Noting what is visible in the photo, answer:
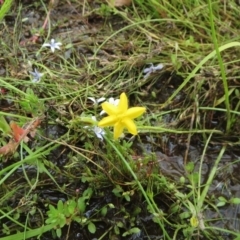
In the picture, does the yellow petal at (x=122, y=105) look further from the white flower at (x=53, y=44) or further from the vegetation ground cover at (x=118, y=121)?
the white flower at (x=53, y=44)

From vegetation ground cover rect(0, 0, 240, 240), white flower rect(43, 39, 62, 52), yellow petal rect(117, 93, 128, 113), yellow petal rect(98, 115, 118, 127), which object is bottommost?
vegetation ground cover rect(0, 0, 240, 240)

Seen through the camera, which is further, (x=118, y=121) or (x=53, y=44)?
(x=53, y=44)

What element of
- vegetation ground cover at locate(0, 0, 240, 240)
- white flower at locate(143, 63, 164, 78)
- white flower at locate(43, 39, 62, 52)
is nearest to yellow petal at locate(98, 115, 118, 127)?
vegetation ground cover at locate(0, 0, 240, 240)

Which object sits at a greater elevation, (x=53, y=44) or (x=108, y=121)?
(x=108, y=121)

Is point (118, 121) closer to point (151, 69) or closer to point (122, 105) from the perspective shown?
point (122, 105)

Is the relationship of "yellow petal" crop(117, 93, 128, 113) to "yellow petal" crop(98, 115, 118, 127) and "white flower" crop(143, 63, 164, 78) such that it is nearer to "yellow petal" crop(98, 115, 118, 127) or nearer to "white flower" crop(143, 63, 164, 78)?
"yellow petal" crop(98, 115, 118, 127)

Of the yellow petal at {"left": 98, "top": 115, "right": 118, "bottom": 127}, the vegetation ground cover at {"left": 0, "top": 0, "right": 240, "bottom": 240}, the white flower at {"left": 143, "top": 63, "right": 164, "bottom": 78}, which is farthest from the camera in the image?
the white flower at {"left": 143, "top": 63, "right": 164, "bottom": 78}

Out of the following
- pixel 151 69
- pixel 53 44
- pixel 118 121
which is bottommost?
pixel 151 69

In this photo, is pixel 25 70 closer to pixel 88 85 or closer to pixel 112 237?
pixel 88 85

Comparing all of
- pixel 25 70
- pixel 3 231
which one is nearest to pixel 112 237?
pixel 3 231

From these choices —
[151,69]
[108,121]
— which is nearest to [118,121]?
[108,121]
